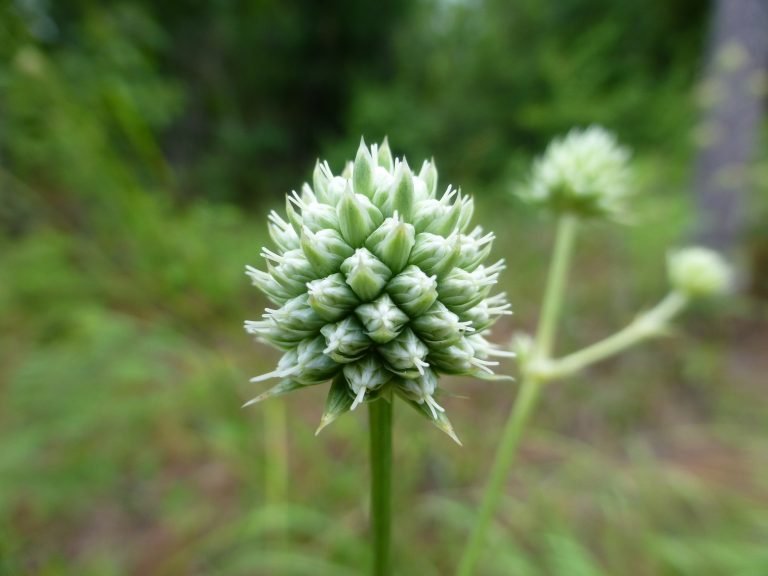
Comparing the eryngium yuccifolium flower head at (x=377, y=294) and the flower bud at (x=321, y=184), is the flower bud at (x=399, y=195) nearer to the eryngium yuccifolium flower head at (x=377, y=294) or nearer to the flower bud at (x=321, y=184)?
the eryngium yuccifolium flower head at (x=377, y=294)

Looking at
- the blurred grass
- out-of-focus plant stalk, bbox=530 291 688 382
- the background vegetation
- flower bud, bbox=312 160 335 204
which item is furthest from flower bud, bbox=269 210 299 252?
the blurred grass

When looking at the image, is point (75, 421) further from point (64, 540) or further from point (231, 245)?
point (231, 245)

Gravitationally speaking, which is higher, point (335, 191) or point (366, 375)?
point (335, 191)

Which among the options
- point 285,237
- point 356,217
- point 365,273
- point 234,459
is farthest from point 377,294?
point 234,459

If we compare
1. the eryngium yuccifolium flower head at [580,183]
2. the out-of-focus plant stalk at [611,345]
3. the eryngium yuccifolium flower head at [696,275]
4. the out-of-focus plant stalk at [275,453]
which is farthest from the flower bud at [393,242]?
the out-of-focus plant stalk at [275,453]

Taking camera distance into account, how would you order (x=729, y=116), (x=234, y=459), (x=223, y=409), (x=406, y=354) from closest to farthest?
(x=406, y=354), (x=234, y=459), (x=223, y=409), (x=729, y=116)

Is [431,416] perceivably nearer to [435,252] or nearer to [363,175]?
[435,252]

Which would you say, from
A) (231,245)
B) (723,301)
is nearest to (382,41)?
(231,245)
